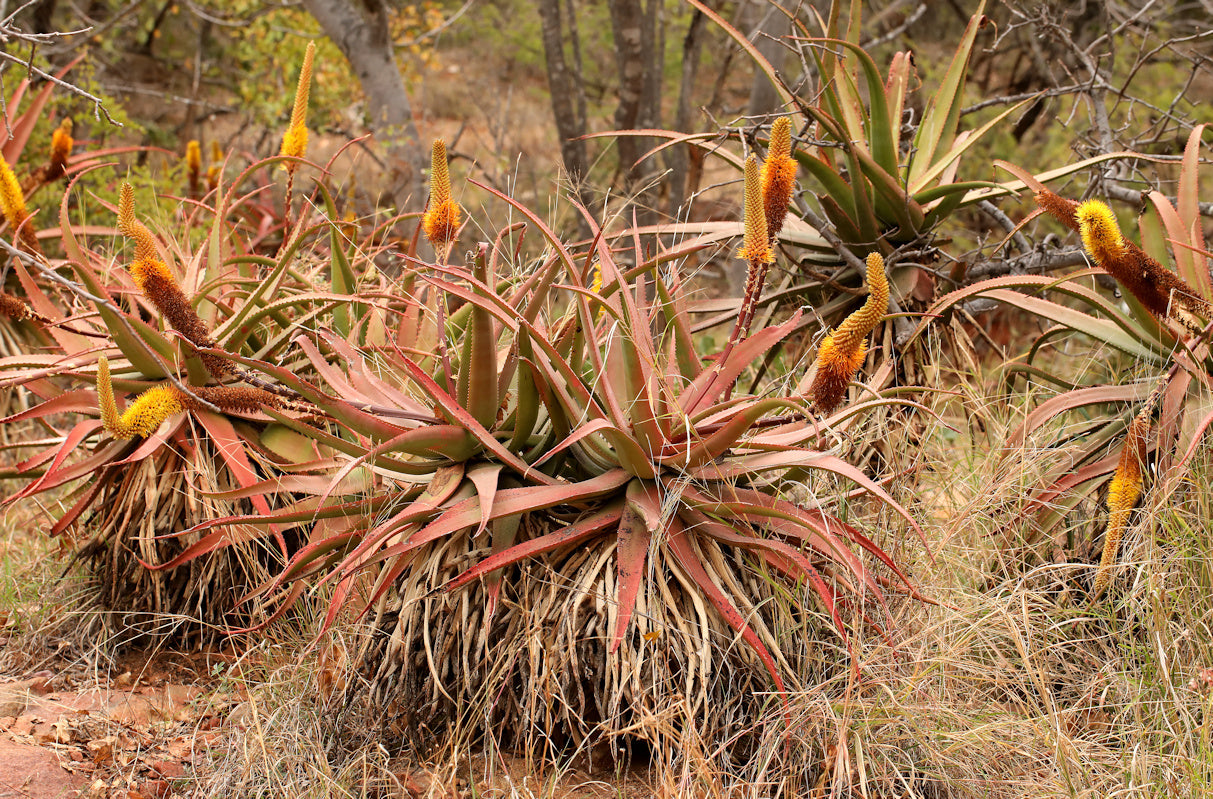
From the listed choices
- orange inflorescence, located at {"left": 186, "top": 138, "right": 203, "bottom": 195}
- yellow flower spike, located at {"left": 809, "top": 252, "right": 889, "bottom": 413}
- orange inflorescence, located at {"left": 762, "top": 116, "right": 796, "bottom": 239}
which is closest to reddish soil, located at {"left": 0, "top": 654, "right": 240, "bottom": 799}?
yellow flower spike, located at {"left": 809, "top": 252, "right": 889, "bottom": 413}

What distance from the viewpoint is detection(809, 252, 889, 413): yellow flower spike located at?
2059mm

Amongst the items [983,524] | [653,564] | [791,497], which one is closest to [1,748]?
[653,564]

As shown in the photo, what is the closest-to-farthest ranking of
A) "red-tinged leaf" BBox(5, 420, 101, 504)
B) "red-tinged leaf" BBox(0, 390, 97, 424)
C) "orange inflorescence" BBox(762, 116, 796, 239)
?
"orange inflorescence" BBox(762, 116, 796, 239) → "red-tinged leaf" BBox(5, 420, 101, 504) → "red-tinged leaf" BBox(0, 390, 97, 424)

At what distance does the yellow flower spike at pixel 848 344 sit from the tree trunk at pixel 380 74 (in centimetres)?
479

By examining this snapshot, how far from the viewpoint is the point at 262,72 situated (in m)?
9.01

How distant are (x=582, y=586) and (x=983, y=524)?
4.60 ft

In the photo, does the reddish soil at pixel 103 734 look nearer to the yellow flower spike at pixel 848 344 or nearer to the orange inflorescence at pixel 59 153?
the yellow flower spike at pixel 848 344

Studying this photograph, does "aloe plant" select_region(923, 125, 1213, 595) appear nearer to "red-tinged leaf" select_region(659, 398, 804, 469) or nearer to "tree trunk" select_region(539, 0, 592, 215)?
"red-tinged leaf" select_region(659, 398, 804, 469)

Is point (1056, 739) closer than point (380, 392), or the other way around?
point (1056, 739)

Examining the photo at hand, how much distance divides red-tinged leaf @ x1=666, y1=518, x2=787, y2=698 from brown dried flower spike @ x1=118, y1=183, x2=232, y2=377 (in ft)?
4.52

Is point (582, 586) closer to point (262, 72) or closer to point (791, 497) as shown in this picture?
point (791, 497)

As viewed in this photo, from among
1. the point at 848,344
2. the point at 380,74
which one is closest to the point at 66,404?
the point at 848,344

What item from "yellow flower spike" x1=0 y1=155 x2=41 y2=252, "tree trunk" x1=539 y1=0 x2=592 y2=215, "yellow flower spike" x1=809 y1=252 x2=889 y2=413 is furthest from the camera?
"tree trunk" x1=539 y1=0 x2=592 y2=215

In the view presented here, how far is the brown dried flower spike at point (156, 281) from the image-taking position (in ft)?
8.59
